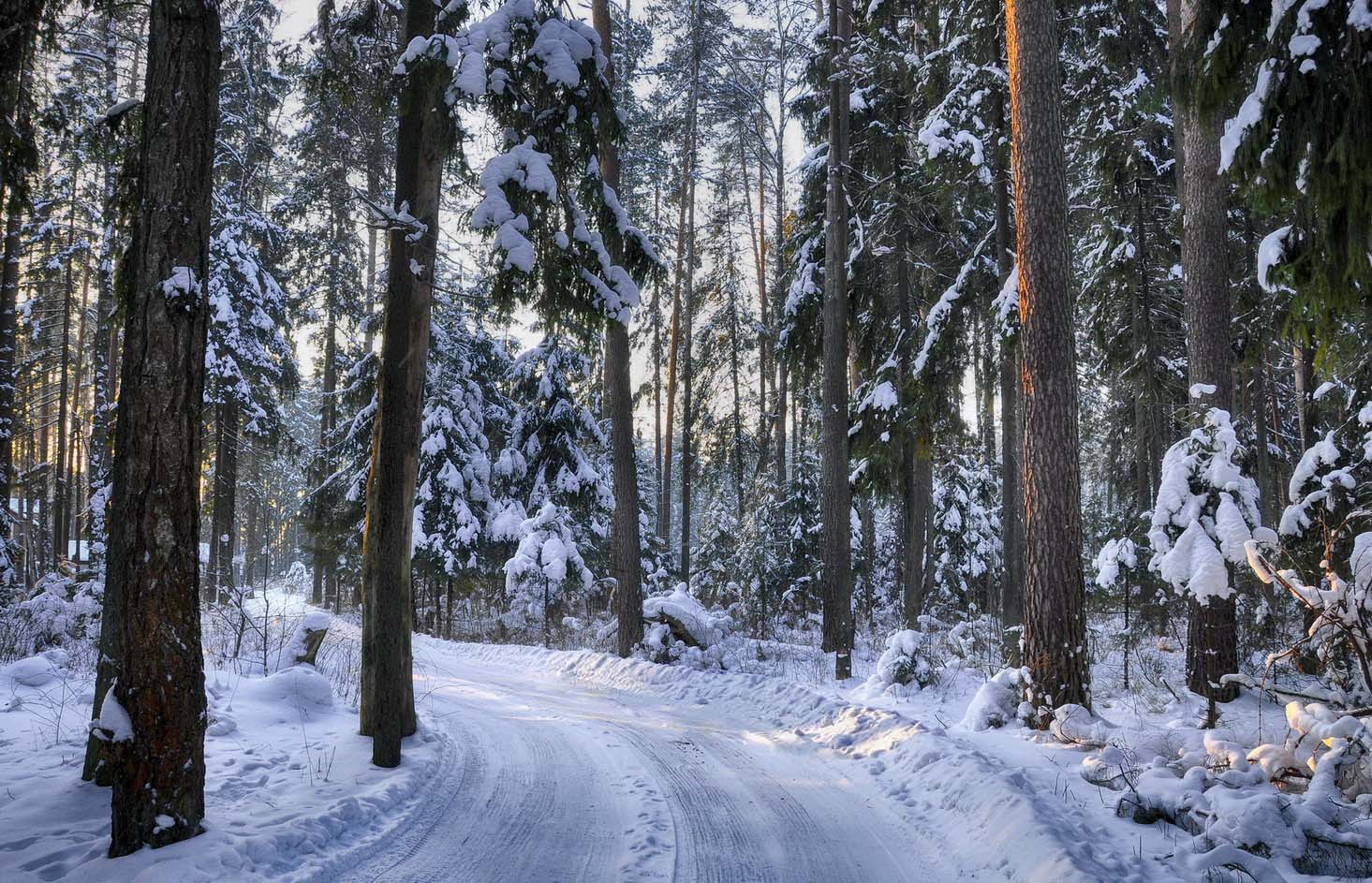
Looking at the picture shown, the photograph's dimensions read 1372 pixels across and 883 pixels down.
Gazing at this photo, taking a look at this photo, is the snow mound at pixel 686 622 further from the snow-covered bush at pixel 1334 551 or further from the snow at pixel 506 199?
the snow-covered bush at pixel 1334 551

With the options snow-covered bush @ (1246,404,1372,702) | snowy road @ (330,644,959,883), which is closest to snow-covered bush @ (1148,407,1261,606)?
snow-covered bush @ (1246,404,1372,702)

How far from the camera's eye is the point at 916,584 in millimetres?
14117

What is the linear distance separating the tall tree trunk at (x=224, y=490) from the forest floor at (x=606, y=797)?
11.4m

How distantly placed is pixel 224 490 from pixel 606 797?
1853 cm

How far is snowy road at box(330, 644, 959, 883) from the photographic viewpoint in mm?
4199

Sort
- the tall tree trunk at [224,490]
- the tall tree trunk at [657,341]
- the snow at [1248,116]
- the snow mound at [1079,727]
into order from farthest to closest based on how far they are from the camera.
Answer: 1. the tall tree trunk at [657,341]
2. the tall tree trunk at [224,490]
3. the snow mound at [1079,727]
4. the snow at [1248,116]

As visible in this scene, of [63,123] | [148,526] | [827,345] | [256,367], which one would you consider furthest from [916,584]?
[256,367]

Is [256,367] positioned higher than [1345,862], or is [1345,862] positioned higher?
[256,367]

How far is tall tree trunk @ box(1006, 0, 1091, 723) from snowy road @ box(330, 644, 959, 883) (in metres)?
2.36

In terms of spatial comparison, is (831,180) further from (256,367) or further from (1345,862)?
(256,367)

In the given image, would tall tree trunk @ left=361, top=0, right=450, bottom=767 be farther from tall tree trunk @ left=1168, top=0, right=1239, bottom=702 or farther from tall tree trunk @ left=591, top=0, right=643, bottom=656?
tall tree trunk @ left=1168, top=0, right=1239, bottom=702

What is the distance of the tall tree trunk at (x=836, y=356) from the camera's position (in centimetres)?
1081

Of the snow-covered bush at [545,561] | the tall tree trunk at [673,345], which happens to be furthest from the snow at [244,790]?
the tall tree trunk at [673,345]

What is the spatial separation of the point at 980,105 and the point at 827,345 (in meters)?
4.52
